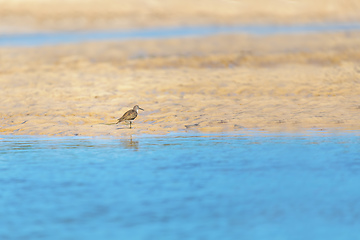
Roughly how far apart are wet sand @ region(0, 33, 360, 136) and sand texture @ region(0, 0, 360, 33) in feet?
20.7

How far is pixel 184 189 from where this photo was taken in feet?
24.2

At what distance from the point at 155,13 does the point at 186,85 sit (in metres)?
15.3

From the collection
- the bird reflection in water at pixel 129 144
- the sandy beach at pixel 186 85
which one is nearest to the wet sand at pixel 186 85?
the sandy beach at pixel 186 85

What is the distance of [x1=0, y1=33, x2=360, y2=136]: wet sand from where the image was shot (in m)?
13.6

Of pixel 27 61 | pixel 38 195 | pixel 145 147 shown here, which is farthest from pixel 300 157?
pixel 27 61

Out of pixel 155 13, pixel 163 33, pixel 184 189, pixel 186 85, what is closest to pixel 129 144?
pixel 184 189

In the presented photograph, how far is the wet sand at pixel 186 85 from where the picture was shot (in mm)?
13594

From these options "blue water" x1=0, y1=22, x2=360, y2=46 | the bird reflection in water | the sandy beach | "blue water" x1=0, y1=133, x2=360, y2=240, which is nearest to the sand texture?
"blue water" x1=0, y1=22, x2=360, y2=46

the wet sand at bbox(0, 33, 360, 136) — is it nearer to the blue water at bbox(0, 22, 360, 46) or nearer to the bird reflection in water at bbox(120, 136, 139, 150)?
the bird reflection in water at bbox(120, 136, 139, 150)

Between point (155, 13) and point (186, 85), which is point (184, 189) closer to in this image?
point (186, 85)

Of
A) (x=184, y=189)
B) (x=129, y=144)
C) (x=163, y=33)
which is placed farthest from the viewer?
(x=163, y=33)

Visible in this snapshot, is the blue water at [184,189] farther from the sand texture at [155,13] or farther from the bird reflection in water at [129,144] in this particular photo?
the sand texture at [155,13]

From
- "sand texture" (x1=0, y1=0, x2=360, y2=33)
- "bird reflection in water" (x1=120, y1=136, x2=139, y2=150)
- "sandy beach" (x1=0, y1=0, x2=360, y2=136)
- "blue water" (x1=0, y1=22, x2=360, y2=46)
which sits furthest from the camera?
"sand texture" (x1=0, y1=0, x2=360, y2=33)

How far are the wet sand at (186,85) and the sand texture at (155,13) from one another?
6.31m
